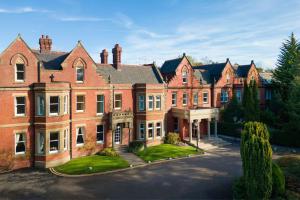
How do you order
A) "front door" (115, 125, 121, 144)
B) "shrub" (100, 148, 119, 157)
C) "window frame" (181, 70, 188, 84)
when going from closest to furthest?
1. "shrub" (100, 148, 119, 157)
2. "front door" (115, 125, 121, 144)
3. "window frame" (181, 70, 188, 84)

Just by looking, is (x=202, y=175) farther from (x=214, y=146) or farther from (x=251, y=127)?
(x=214, y=146)

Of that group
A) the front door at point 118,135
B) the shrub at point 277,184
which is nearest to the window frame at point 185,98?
the front door at point 118,135

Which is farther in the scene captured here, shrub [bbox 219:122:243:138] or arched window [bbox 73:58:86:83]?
shrub [bbox 219:122:243:138]

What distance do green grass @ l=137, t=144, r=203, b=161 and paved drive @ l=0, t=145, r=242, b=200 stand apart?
2546 mm

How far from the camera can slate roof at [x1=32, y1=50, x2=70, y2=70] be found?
97.4ft

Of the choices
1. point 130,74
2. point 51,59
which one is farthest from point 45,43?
point 130,74

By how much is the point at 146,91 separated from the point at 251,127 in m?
19.0

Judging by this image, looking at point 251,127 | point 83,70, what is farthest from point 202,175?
point 83,70

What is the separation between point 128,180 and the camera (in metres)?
23.9

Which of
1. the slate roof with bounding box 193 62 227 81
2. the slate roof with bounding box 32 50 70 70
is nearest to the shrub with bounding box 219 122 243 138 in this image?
the slate roof with bounding box 193 62 227 81

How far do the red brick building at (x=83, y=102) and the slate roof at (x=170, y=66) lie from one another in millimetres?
209

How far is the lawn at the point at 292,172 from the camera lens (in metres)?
20.0

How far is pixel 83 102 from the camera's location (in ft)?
102

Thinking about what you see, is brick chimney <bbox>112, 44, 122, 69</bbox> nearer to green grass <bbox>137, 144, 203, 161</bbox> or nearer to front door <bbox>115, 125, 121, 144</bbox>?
front door <bbox>115, 125, 121, 144</bbox>
